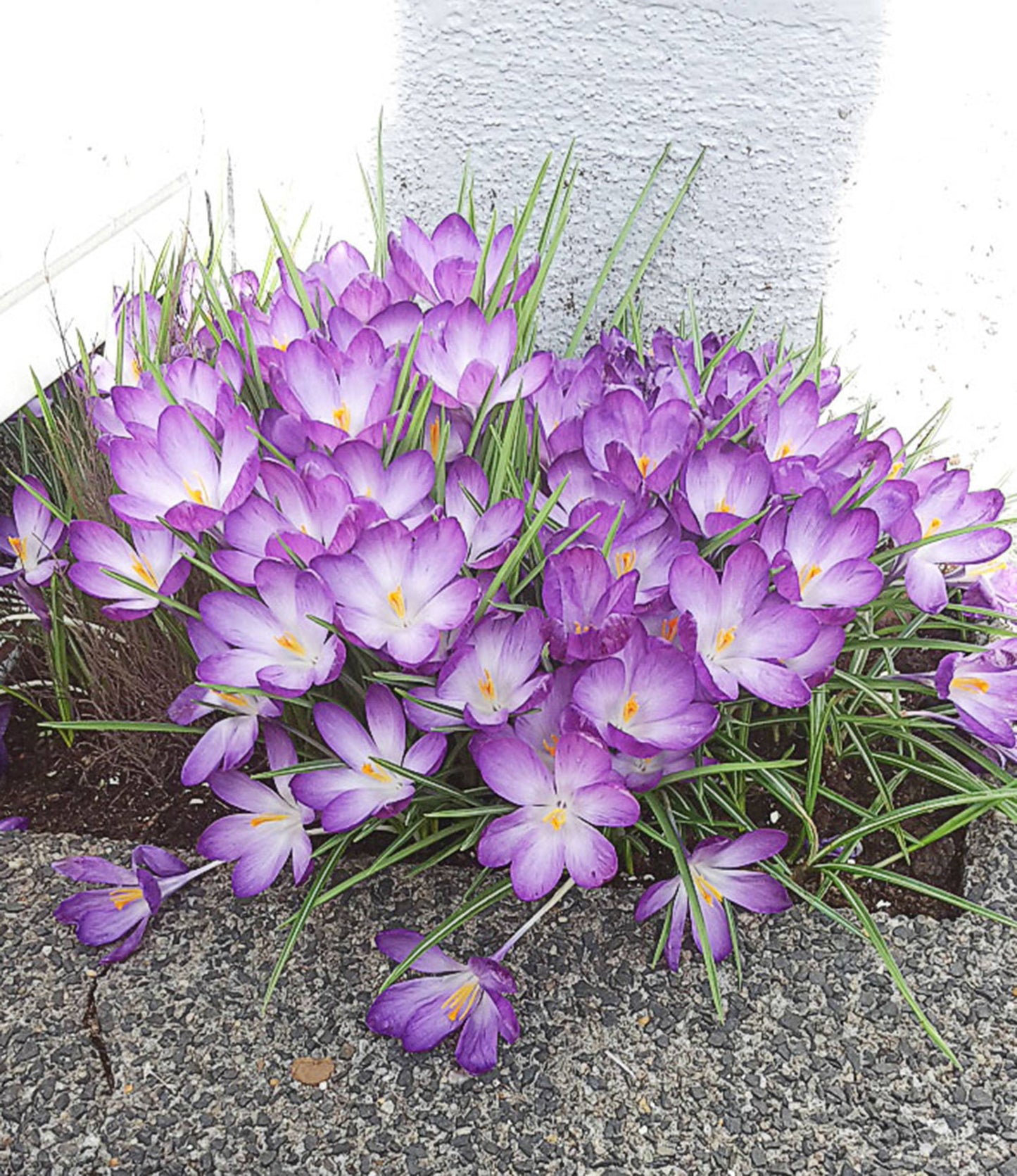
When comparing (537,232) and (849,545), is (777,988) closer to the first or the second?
(849,545)

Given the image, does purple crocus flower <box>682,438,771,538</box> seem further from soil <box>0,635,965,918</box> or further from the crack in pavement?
the crack in pavement

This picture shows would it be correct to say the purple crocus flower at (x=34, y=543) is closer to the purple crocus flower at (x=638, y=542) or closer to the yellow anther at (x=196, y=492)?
the yellow anther at (x=196, y=492)

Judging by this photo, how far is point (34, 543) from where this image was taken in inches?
59.7

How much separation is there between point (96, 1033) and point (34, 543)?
23.9 inches

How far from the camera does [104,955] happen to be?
4.34 feet

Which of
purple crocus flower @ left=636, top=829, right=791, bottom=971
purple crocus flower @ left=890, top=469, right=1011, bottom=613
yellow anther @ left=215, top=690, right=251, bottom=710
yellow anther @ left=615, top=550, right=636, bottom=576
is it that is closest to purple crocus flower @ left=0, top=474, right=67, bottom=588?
yellow anther @ left=215, top=690, right=251, bottom=710

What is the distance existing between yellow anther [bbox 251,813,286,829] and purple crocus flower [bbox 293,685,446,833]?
10 centimetres

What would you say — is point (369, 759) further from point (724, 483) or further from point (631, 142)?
point (631, 142)

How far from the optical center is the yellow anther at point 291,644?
121 cm

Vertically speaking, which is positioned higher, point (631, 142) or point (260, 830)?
point (631, 142)

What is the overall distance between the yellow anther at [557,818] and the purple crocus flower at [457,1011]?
0.57ft

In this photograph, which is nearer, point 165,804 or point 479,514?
point 479,514

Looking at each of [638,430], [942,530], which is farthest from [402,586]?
[942,530]

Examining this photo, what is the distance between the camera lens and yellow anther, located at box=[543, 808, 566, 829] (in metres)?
1.13
